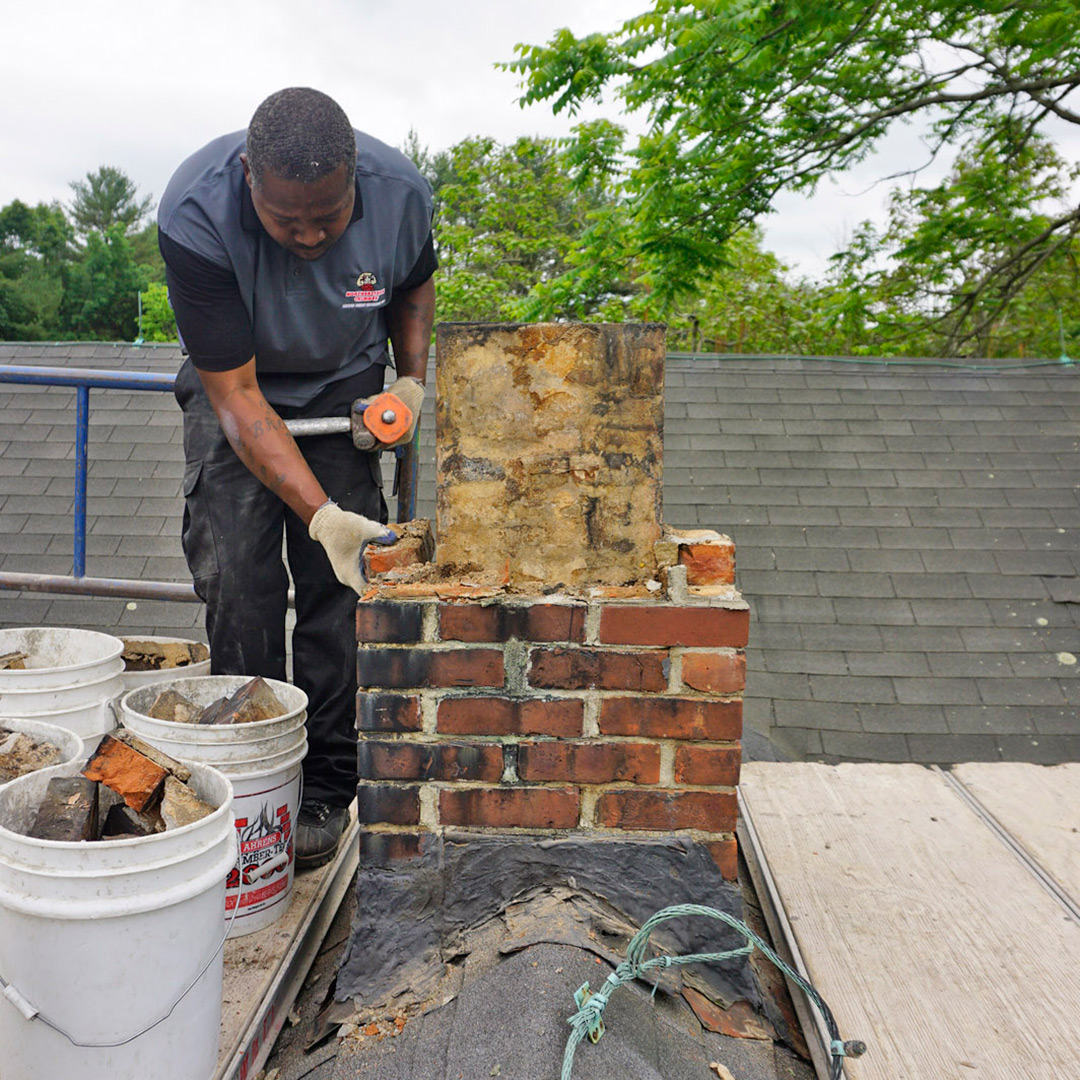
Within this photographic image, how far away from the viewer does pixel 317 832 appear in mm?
2178

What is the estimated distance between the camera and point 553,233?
71.7 ft

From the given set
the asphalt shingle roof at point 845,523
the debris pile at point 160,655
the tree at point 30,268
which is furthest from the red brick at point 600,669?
the tree at point 30,268

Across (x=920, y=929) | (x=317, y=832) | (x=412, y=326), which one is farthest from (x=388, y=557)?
(x=920, y=929)

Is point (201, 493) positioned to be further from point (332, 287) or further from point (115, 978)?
point (115, 978)

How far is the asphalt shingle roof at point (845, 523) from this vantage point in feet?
12.9

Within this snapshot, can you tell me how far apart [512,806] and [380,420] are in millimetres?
1026

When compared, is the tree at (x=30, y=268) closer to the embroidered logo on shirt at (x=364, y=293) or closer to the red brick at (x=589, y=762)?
the embroidered logo on shirt at (x=364, y=293)

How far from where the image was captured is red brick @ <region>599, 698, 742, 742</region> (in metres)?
1.63

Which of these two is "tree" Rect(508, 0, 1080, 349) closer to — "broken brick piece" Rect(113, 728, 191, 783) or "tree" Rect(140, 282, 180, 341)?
"broken brick piece" Rect(113, 728, 191, 783)

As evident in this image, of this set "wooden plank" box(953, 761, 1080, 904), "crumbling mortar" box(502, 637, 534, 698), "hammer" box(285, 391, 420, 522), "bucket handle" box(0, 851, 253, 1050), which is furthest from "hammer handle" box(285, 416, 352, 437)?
"wooden plank" box(953, 761, 1080, 904)

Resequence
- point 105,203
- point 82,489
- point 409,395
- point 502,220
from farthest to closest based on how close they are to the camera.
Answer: point 105,203 → point 502,220 → point 82,489 → point 409,395

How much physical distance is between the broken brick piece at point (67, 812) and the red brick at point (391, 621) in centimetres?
50

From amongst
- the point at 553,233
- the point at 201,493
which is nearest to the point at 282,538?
the point at 201,493

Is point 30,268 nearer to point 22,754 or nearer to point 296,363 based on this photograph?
point 296,363
